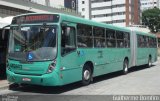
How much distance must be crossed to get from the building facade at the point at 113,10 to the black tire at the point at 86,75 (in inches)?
3948

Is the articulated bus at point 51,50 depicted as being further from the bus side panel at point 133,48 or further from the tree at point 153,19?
the tree at point 153,19

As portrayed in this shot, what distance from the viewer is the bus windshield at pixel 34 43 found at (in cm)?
1134

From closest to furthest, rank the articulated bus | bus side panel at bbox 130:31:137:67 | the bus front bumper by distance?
the bus front bumper < the articulated bus < bus side panel at bbox 130:31:137:67

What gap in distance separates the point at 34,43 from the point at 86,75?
3.05 metres

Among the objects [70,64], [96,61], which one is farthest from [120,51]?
[70,64]

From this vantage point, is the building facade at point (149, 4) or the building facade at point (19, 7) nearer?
the building facade at point (19, 7)

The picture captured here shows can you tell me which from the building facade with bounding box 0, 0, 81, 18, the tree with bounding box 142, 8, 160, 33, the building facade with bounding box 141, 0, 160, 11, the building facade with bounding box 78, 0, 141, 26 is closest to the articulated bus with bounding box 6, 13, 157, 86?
the building facade with bounding box 0, 0, 81, 18

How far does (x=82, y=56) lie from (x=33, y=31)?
2.44 m

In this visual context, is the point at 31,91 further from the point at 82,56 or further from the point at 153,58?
the point at 153,58

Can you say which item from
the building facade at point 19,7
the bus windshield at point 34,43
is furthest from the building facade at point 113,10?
the bus windshield at point 34,43

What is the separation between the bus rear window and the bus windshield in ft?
0.78

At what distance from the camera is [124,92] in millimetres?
11820

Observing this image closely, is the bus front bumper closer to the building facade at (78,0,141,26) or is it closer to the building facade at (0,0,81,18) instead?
the building facade at (0,0,81,18)

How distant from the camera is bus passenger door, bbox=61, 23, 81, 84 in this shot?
1171 cm
